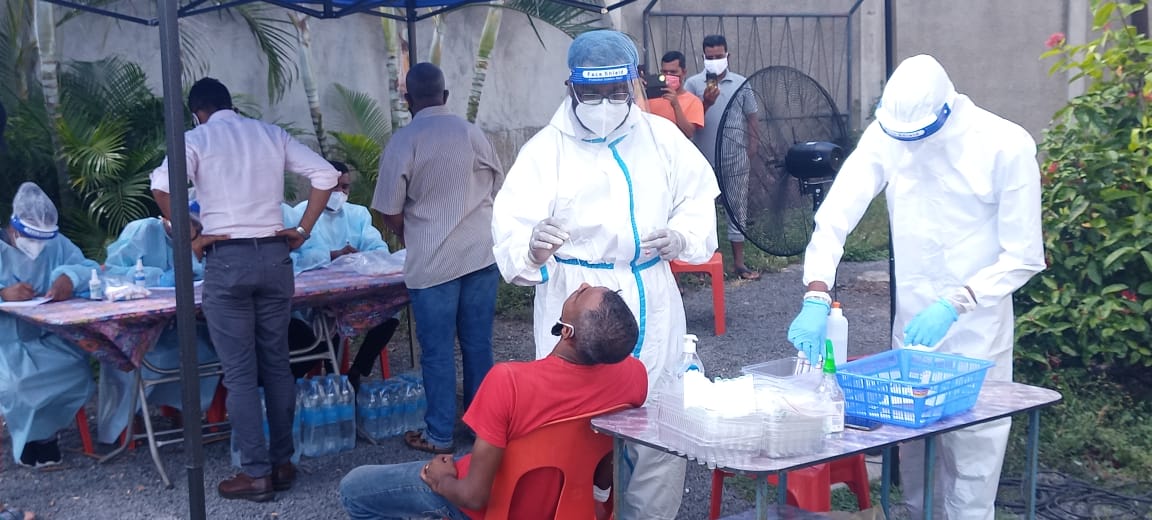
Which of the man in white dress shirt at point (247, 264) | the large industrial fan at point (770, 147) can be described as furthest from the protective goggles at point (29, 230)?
the large industrial fan at point (770, 147)

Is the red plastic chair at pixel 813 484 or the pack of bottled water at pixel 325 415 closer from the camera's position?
the red plastic chair at pixel 813 484

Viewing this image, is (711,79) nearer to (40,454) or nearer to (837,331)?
(837,331)

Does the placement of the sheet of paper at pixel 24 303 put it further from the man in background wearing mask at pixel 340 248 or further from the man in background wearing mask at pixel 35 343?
the man in background wearing mask at pixel 340 248

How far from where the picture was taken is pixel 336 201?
550cm

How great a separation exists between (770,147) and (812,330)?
2.10 metres

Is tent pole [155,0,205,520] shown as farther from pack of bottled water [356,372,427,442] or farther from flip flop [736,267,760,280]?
flip flop [736,267,760,280]

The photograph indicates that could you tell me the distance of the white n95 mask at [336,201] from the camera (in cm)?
548

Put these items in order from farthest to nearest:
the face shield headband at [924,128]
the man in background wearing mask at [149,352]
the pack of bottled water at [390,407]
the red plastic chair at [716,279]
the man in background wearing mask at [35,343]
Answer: the red plastic chair at [716,279], the pack of bottled water at [390,407], the man in background wearing mask at [149,352], the man in background wearing mask at [35,343], the face shield headband at [924,128]

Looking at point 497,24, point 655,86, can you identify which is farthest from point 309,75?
point 655,86

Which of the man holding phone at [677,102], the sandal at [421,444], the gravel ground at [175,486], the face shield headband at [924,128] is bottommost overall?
the gravel ground at [175,486]

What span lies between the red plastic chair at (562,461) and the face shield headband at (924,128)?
1122 millimetres

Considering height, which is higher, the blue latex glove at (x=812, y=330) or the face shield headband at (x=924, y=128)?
the face shield headband at (x=924, y=128)

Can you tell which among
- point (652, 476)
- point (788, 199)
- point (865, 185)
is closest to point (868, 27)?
point (788, 199)

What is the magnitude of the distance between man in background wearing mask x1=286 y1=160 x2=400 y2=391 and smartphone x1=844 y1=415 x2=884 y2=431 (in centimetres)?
293
